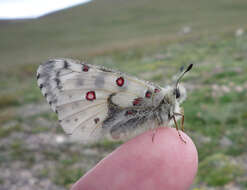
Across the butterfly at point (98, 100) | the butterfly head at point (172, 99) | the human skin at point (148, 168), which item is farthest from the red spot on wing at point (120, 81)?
the human skin at point (148, 168)

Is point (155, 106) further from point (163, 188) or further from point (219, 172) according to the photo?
point (219, 172)

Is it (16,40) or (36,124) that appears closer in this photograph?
(36,124)

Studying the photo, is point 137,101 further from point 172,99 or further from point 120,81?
point 172,99

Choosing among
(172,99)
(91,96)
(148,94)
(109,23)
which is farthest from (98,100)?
(109,23)

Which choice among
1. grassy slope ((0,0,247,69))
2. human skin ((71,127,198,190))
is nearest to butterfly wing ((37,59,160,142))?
human skin ((71,127,198,190))

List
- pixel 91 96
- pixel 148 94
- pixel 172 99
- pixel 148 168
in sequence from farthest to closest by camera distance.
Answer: pixel 91 96, pixel 148 94, pixel 172 99, pixel 148 168

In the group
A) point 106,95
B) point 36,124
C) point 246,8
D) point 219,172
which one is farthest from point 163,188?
point 246,8
